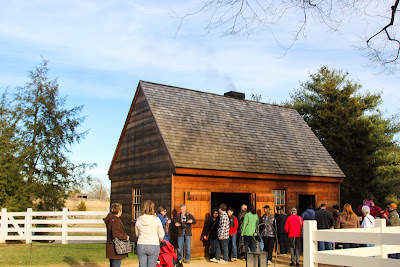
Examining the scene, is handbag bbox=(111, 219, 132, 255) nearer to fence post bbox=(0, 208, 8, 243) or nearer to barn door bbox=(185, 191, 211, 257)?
barn door bbox=(185, 191, 211, 257)

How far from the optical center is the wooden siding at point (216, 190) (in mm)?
14508

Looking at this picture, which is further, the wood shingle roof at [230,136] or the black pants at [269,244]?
the wood shingle roof at [230,136]

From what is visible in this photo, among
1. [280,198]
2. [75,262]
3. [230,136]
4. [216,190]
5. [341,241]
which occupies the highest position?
[230,136]

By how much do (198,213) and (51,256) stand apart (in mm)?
5015

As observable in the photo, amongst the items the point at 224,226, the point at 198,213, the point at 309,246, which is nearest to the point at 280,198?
the point at 198,213

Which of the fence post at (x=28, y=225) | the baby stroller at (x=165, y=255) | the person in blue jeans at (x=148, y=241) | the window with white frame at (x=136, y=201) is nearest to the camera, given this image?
the person in blue jeans at (x=148, y=241)

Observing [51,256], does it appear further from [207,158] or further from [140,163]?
[207,158]

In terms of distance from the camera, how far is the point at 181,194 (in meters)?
14.5

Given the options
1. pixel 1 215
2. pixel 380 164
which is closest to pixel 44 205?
pixel 1 215

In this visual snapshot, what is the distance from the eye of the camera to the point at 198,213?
1465cm

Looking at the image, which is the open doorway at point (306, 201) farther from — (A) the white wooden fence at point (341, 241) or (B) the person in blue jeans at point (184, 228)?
(A) the white wooden fence at point (341, 241)

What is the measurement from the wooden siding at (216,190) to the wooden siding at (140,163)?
0.57m

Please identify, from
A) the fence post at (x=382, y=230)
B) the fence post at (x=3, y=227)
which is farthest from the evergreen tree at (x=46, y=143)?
the fence post at (x=382, y=230)

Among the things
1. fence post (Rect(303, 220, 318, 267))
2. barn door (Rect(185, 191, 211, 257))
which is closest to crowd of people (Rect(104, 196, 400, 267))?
barn door (Rect(185, 191, 211, 257))
